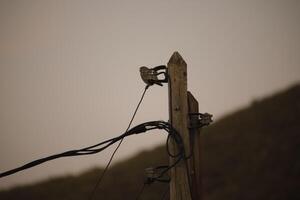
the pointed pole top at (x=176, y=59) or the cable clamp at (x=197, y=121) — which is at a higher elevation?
the pointed pole top at (x=176, y=59)

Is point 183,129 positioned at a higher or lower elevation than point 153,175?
higher

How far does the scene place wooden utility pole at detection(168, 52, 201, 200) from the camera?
3.09 m

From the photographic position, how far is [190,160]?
3.17 meters

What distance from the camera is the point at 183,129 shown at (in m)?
3.17

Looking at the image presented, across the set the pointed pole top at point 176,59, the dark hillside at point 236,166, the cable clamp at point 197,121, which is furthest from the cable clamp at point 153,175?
the dark hillside at point 236,166

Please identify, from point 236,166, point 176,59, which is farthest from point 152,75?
point 236,166

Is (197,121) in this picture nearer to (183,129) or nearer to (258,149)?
(183,129)

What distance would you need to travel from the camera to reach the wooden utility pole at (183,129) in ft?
10.1

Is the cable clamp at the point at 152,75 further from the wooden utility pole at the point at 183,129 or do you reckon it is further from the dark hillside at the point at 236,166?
the dark hillside at the point at 236,166

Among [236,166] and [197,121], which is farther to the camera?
[236,166]

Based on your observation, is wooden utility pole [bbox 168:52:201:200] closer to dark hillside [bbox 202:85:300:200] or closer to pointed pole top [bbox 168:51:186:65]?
pointed pole top [bbox 168:51:186:65]

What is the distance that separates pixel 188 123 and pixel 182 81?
0.43 m

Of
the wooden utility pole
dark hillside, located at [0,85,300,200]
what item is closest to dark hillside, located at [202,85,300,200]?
dark hillside, located at [0,85,300,200]

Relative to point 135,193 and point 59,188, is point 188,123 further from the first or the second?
point 59,188
